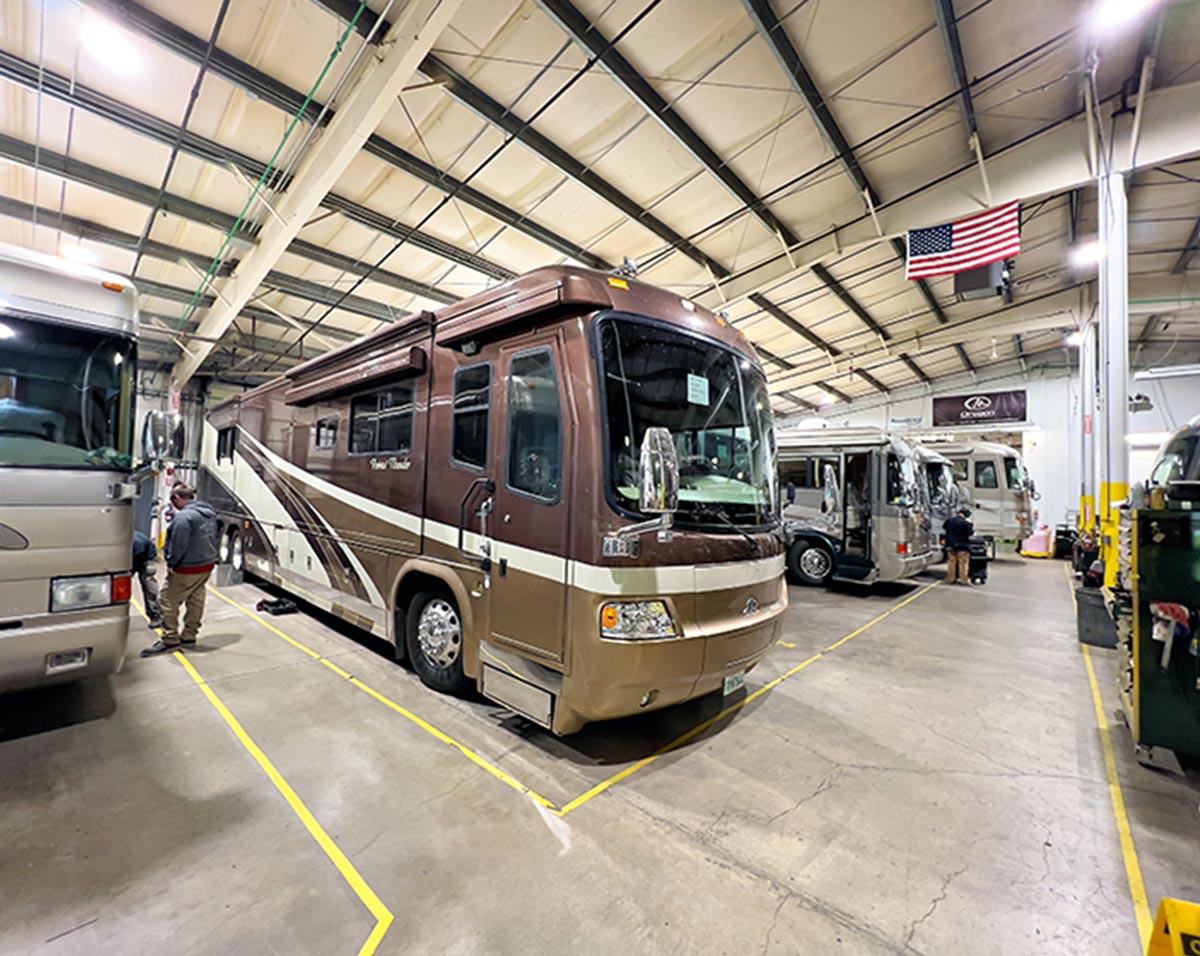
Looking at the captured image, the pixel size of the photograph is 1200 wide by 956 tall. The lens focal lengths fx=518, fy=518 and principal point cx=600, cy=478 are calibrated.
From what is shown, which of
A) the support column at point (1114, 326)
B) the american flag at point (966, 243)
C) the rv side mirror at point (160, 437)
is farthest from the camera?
the american flag at point (966, 243)

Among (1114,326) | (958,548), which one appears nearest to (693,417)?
(1114,326)

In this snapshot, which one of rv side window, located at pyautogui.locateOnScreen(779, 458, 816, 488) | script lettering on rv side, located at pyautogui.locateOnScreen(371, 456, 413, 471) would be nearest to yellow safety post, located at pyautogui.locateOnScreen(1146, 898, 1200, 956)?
script lettering on rv side, located at pyautogui.locateOnScreen(371, 456, 413, 471)

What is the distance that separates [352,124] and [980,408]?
21.7 m

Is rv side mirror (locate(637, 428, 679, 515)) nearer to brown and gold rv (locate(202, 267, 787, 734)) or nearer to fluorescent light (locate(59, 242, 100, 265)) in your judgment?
brown and gold rv (locate(202, 267, 787, 734))

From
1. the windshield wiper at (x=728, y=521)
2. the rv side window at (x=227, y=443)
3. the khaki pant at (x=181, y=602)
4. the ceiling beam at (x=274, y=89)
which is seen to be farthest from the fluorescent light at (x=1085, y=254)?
the rv side window at (x=227, y=443)

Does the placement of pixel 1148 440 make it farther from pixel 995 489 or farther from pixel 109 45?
pixel 109 45

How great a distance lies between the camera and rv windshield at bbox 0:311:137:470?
2.80 m

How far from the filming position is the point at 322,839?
2.33 meters

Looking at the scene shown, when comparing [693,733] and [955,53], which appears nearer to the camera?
[693,733]

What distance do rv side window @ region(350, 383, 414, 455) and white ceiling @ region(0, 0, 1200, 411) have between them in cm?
333

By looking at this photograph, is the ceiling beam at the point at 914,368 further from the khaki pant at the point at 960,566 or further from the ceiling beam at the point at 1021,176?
the ceiling beam at the point at 1021,176

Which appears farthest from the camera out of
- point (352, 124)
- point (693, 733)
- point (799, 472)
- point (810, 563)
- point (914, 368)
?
point (914, 368)

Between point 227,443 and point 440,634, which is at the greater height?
point 227,443

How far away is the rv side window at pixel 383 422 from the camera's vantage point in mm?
4148
